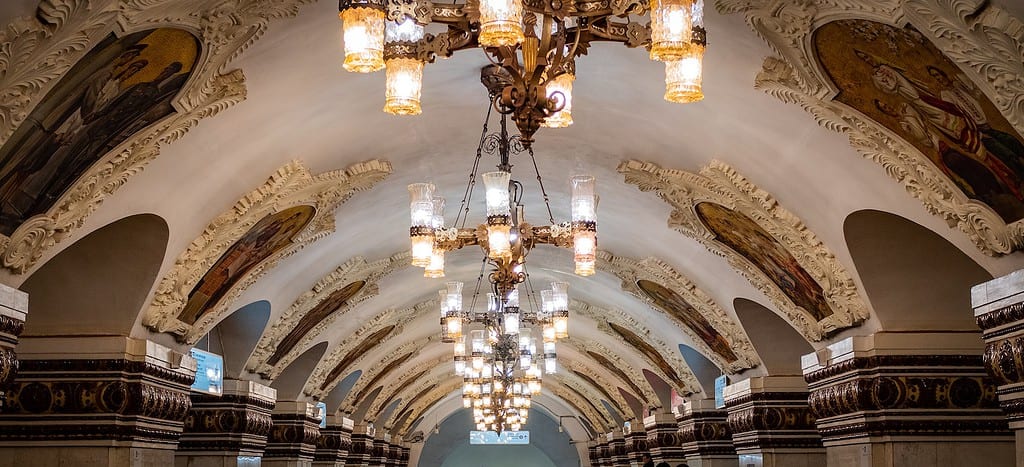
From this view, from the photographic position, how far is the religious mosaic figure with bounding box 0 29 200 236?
6.75 metres

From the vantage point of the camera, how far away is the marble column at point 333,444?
2208 cm

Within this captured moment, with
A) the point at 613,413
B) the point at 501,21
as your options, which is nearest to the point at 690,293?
the point at 501,21

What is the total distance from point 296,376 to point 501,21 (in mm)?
14561

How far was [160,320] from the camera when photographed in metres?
10.6

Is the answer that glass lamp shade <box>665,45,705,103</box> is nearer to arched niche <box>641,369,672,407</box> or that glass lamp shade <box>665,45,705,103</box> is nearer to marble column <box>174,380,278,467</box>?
marble column <box>174,380,278,467</box>

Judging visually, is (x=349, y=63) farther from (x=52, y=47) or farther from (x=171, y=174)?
(x=171, y=174)

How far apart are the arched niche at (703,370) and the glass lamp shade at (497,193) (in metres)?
11.3

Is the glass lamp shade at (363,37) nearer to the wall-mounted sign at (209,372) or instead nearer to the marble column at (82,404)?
the marble column at (82,404)

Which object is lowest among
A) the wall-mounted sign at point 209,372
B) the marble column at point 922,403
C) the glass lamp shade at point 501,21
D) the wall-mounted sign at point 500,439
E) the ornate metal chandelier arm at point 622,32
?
the marble column at point 922,403

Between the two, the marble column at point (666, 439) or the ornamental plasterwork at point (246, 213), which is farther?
the marble column at point (666, 439)

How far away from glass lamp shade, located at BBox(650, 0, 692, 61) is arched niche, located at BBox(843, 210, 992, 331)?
515 centimetres

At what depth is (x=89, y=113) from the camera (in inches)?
285

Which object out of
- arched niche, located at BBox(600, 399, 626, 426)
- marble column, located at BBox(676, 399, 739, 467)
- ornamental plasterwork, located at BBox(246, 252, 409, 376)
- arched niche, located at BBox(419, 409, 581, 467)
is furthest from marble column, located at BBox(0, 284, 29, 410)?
arched niche, located at BBox(419, 409, 581, 467)

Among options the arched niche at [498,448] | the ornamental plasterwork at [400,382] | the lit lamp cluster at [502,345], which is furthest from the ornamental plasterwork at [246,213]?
the arched niche at [498,448]
